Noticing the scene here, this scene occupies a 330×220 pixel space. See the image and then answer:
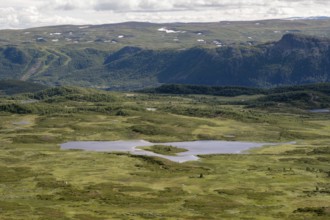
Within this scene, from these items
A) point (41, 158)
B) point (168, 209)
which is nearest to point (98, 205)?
point (168, 209)

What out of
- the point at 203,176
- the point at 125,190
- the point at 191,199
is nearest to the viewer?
the point at 191,199

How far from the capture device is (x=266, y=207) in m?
126

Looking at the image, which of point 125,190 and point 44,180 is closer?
point 125,190

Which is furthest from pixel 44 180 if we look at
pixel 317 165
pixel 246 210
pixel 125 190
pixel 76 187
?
pixel 317 165

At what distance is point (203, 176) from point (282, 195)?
93.5 feet

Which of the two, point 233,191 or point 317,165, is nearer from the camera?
point 233,191

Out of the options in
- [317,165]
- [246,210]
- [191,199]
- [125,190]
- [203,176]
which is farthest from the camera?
[317,165]

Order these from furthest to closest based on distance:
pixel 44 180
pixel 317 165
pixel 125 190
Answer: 1. pixel 317 165
2. pixel 44 180
3. pixel 125 190

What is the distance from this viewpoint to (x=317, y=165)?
189 meters

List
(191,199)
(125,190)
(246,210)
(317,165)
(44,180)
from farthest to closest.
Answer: (317,165)
(44,180)
(125,190)
(191,199)
(246,210)

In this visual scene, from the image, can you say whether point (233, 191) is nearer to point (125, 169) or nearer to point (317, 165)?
point (125, 169)

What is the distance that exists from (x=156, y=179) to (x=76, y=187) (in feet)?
74.3

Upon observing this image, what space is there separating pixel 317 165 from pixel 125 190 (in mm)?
73047

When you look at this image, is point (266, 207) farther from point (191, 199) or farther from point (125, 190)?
point (125, 190)
